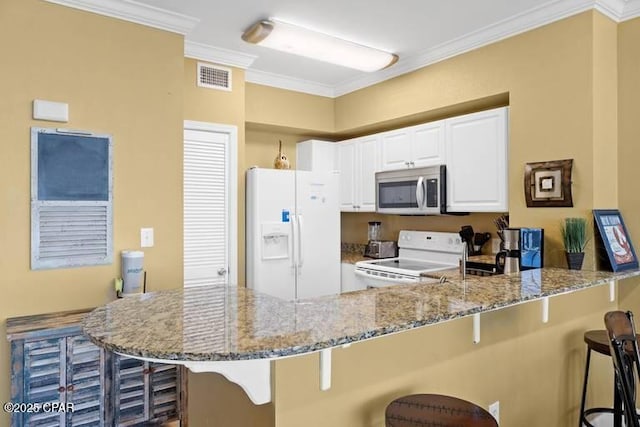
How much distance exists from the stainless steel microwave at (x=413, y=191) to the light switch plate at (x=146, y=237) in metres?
2.14

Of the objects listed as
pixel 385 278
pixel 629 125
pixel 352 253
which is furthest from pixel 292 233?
pixel 629 125

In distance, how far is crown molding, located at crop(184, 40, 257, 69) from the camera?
3438 mm

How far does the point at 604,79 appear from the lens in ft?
8.87

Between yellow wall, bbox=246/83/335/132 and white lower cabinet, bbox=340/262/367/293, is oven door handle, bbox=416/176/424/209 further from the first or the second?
yellow wall, bbox=246/83/335/132

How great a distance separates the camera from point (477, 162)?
3268 mm

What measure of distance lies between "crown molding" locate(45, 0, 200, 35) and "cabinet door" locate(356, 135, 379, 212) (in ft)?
6.59

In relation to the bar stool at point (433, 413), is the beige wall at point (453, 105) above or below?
above

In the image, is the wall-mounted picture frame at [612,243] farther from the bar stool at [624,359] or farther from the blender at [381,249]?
the blender at [381,249]

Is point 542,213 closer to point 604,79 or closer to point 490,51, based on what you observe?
point 604,79

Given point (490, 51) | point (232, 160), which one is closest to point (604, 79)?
point (490, 51)

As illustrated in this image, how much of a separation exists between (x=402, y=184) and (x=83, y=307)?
8.79 ft

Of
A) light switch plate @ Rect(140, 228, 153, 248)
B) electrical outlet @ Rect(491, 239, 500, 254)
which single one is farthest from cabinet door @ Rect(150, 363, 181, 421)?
electrical outlet @ Rect(491, 239, 500, 254)

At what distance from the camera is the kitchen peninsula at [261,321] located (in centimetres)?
112

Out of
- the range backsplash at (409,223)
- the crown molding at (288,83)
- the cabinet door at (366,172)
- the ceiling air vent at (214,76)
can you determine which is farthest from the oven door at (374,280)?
the ceiling air vent at (214,76)
